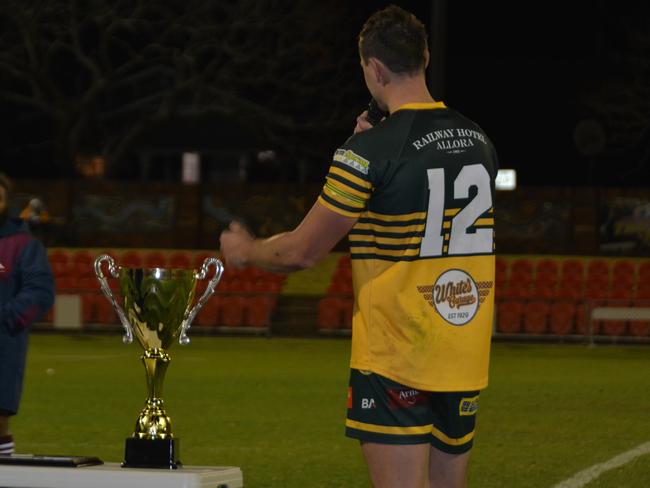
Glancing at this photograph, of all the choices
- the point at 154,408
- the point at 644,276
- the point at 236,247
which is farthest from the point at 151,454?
the point at 644,276

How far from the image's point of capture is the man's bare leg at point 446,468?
176 inches

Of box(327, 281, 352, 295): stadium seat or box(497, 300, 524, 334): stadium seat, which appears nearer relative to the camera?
box(497, 300, 524, 334): stadium seat

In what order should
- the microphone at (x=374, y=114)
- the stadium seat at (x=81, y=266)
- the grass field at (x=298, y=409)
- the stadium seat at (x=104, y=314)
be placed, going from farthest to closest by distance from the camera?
the stadium seat at (x=81, y=266) → the stadium seat at (x=104, y=314) → the grass field at (x=298, y=409) → the microphone at (x=374, y=114)

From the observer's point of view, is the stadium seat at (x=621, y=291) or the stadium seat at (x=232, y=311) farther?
the stadium seat at (x=621, y=291)

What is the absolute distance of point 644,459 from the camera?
432 inches

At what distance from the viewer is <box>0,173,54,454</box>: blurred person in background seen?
21.1ft

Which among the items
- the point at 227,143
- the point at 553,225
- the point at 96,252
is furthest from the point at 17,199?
the point at 227,143

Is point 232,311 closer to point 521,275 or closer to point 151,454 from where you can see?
point 521,275

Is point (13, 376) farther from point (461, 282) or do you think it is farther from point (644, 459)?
point (644, 459)

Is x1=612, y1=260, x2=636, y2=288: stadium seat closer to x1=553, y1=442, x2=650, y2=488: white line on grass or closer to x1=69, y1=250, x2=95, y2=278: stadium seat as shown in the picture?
x1=69, y1=250, x2=95, y2=278: stadium seat

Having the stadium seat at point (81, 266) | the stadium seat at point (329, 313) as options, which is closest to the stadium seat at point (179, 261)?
the stadium seat at point (81, 266)

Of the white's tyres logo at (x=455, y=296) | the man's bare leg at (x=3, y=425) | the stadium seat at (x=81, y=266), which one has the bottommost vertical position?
the man's bare leg at (x=3, y=425)

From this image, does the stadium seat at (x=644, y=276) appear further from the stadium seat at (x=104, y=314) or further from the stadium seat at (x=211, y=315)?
the stadium seat at (x=104, y=314)

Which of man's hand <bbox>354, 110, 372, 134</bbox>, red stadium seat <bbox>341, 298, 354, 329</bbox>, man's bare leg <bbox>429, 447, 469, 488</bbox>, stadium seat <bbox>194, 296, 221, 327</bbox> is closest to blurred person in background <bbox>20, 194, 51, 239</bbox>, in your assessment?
stadium seat <bbox>194, 296, 221, 327</bbox>
